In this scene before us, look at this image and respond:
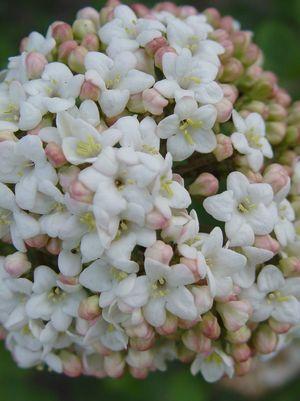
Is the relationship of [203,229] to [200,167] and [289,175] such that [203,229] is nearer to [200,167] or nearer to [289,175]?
[200,167]

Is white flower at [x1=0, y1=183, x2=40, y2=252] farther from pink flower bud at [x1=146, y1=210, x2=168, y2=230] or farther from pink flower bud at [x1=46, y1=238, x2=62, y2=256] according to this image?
pink flower bud at [x1=146, y1=210, x2=168, y2=230]

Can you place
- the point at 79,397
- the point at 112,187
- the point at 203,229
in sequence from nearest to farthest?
the point at 112,187, the point at 203,229, the point at 79,397

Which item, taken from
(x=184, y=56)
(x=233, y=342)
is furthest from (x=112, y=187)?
(x=233, y=342)

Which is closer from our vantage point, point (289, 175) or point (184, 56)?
point (184, 56)

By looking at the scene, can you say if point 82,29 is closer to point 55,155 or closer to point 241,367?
point 55,155

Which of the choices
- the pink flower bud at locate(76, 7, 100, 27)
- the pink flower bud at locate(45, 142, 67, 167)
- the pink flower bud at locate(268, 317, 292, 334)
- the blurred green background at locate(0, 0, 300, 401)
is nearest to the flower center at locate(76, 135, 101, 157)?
the pink flower bud at locate(45, 142, 67, 167)

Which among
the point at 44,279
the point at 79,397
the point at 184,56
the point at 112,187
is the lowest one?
the point at 79,397

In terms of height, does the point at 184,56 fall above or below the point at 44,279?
above

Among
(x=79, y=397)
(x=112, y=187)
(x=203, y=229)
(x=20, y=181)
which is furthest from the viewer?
(x=79, y=397)
